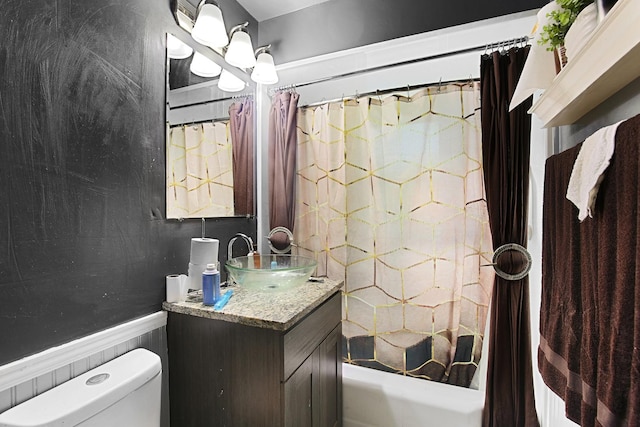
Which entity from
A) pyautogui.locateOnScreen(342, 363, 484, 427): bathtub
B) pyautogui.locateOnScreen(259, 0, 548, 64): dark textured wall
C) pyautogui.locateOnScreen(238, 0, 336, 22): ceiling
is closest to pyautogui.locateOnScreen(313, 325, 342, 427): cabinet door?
pyautogui.locateOnScreen(342, 363, 484, 427): bathtub

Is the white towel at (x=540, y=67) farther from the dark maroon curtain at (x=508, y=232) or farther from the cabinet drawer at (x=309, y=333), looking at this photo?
the cabinet drawer at (x=309, y=333)

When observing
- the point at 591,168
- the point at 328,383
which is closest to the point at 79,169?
the point at 328,383

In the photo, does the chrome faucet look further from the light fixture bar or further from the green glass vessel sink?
the light fixture bar

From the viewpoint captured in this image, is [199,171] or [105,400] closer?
[105,400]

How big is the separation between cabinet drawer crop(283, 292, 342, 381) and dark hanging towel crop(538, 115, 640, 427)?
795mm

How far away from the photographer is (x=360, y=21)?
174cm

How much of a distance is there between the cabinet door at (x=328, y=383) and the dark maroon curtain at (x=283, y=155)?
0.76m

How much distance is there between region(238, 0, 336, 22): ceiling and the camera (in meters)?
1.81

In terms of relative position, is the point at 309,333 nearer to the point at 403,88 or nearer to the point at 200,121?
the point at 200,121

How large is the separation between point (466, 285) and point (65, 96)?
6.02 ft

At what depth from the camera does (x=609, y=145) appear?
0.65 m

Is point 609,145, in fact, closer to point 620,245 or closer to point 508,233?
point 620,245

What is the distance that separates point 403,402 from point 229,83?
6.42ft

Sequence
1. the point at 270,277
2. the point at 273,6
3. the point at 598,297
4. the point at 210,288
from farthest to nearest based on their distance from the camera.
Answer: the point at 273,6 → the point at 270,277 → the point at 210,288 → the point at 598,297
